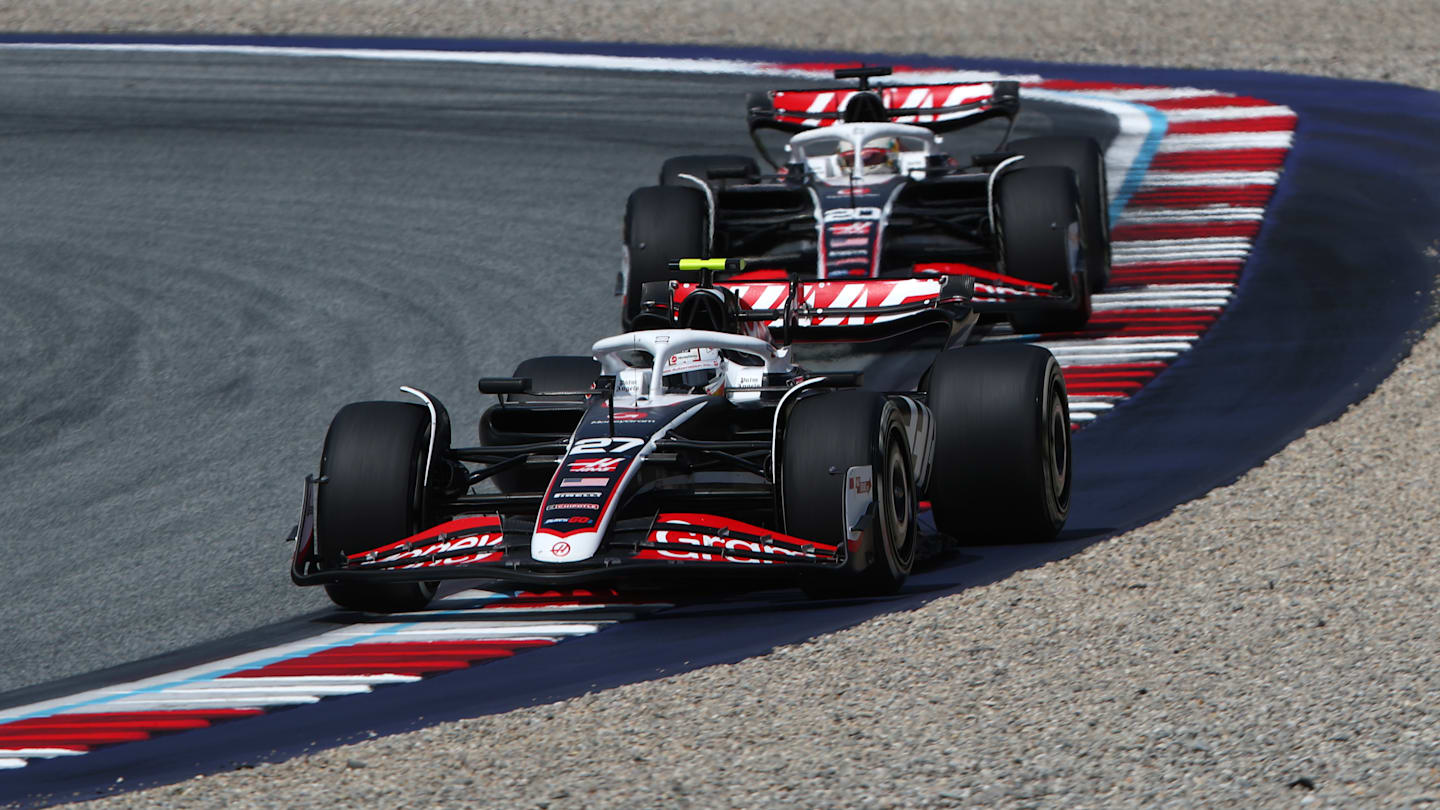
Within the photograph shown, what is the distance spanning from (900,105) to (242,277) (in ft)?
16.5

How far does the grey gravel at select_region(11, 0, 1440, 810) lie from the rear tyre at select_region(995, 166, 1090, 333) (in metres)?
3.39

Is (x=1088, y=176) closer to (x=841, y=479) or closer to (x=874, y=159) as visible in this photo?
(x=874, y=159)

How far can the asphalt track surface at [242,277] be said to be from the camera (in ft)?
33.1

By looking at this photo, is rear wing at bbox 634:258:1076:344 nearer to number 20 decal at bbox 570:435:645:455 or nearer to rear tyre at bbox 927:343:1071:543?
rear tyre at bbox 927:343:1071:543

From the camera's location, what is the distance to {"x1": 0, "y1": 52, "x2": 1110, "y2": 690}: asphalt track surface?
397 inches

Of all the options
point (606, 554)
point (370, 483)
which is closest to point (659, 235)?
point (370, 483)

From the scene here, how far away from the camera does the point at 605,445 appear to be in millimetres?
8547

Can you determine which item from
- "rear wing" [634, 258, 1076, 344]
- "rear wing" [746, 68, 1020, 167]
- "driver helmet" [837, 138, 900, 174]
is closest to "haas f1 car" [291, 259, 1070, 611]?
"rear wing" [634, 258, 1076, 344]

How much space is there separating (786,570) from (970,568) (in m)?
1.26

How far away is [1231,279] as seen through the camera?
15445mm

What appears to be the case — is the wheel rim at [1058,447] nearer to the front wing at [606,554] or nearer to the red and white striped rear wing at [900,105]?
the front wing at [606,554]

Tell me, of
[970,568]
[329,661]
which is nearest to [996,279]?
[970,568]

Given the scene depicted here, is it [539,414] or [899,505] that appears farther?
[539,414]

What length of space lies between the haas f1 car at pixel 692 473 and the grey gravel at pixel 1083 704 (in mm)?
449
